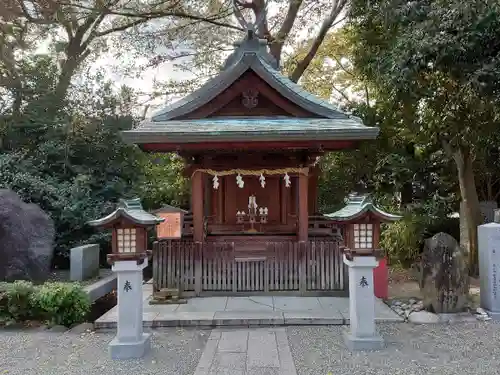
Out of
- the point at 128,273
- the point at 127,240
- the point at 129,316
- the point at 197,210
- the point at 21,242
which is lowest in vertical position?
the point at 129,316

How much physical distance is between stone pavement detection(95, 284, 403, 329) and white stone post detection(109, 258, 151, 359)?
1.22 metres

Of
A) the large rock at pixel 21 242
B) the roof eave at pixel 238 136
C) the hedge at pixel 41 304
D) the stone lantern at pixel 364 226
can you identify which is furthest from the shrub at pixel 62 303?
the stone lantern at pixel 364 226

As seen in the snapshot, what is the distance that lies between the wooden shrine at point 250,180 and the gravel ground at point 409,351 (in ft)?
6.56

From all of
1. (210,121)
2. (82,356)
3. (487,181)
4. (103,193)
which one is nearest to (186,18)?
(103,193)

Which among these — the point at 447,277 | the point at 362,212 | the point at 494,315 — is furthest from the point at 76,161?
the point at 494,315

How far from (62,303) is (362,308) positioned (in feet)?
16.5

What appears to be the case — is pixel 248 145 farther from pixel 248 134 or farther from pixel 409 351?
pixel 409 351

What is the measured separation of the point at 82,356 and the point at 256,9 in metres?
15.3

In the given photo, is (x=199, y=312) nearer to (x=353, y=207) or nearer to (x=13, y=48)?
(x=353, y=207)

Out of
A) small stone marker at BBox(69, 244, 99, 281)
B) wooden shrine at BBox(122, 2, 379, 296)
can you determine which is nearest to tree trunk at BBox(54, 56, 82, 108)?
small stone marker at BBox(69, 244, 99, 281)

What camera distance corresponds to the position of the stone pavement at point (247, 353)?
194 inches

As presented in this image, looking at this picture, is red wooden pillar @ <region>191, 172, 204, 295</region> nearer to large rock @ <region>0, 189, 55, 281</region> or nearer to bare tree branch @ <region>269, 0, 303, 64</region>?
large rock @ <region>0, 189, 55, 281</region>

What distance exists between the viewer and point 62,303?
7.05 meters

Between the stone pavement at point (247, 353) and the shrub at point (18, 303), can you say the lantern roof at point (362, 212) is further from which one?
the shrub at point (18, 303)
